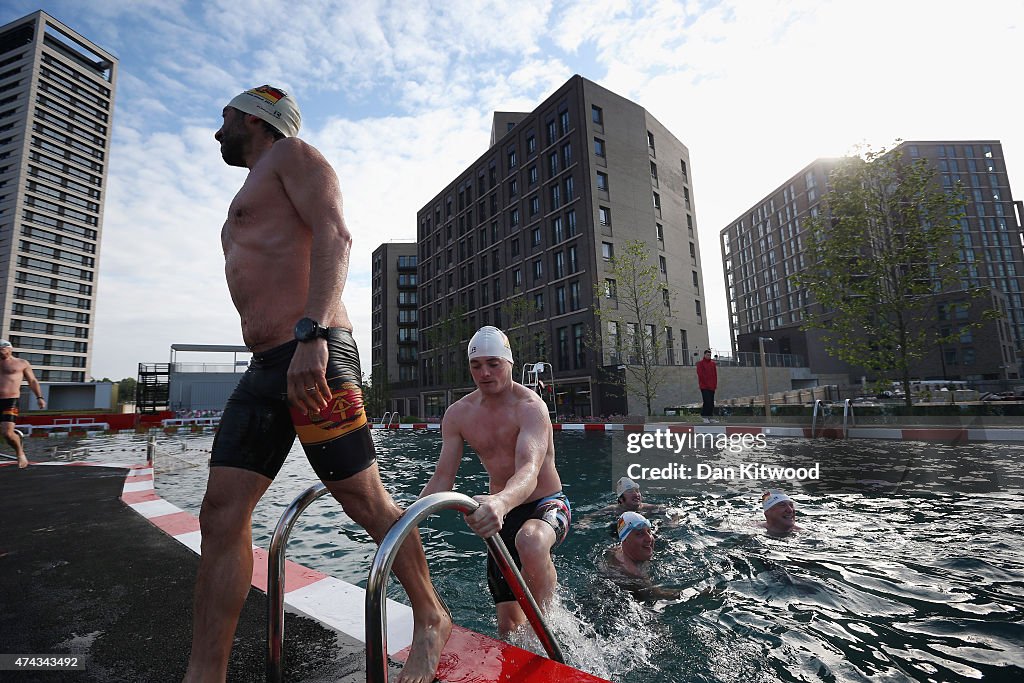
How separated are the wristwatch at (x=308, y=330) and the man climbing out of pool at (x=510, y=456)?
105cm

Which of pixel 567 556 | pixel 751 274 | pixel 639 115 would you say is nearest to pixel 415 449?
pixel 567 556

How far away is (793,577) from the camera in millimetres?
3779

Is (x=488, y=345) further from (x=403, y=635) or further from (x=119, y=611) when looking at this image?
(x=119, y=611)

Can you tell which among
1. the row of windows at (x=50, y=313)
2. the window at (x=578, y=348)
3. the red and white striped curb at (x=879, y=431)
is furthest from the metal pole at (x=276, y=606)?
the row of windows at (x=50, y=313)

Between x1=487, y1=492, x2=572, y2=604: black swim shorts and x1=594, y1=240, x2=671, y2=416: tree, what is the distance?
→ 24281 millimetres

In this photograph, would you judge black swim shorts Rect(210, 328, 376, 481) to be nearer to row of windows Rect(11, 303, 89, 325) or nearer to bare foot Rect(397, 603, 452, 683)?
bare foot Rect(397, 603, 452, 683)

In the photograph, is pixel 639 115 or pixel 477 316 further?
pixel 477 316

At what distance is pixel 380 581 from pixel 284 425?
0.83m

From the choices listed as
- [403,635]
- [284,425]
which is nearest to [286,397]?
[284,425]

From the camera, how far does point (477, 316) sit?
4622 cm

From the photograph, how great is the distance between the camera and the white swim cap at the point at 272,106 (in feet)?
7.06

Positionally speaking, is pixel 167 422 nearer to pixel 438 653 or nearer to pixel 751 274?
pixel 438 653

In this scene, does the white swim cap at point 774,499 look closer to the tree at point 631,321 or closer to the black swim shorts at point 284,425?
the black swim shorts at point 284,425

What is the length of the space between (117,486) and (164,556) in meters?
4.43
